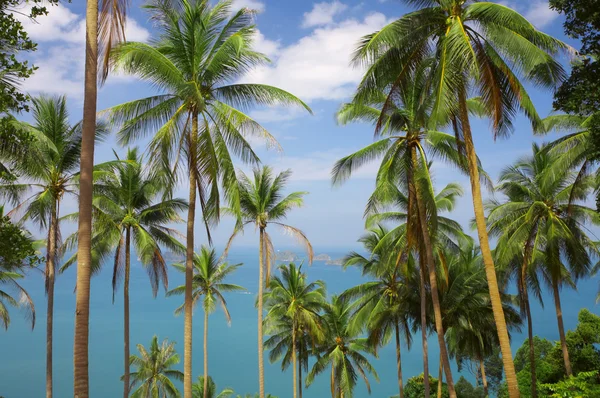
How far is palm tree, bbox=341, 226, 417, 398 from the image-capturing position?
20141 mm

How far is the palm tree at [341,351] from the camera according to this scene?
81.1 feet

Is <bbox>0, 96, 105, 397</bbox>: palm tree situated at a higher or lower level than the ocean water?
higher

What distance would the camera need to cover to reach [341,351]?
25.3 meters

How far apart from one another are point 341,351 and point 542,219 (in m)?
13.1

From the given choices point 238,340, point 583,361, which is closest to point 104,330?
point 238,340

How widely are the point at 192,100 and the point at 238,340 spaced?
113 meters

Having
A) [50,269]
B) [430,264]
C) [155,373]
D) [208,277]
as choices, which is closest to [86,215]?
[430,264]

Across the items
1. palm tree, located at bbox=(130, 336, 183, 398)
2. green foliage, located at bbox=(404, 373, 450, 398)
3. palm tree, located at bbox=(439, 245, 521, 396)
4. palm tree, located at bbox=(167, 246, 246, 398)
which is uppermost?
palm tree, located at bbox=(167, 246, 246, 398)

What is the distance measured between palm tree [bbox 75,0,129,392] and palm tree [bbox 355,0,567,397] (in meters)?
5.26

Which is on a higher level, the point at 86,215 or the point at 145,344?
the point at 86,215

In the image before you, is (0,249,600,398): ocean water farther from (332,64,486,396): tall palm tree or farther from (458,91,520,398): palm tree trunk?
(458,91,520,398): palm tree trunk

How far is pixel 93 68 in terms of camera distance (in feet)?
21.5

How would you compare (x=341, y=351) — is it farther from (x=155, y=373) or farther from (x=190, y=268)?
(x=190, y=268)

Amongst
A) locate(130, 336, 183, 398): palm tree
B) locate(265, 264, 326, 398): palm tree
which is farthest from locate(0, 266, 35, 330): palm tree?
locate(265, 264, 326, 398): palm tree
